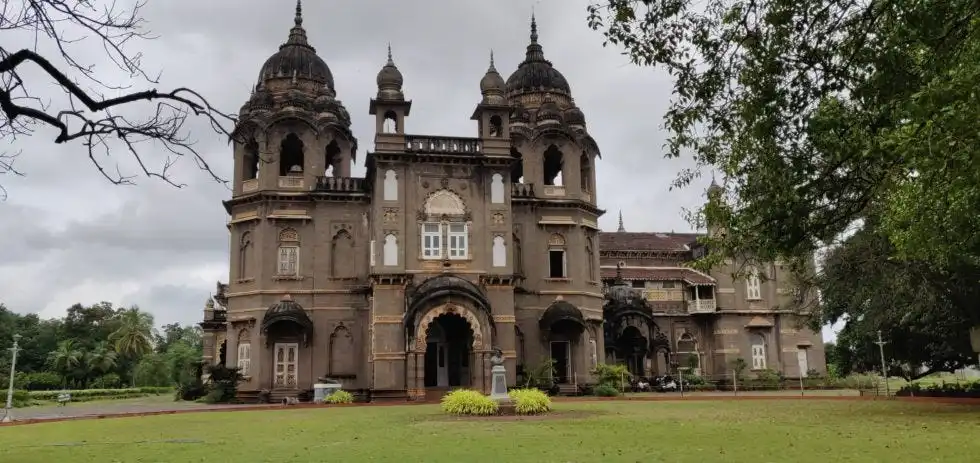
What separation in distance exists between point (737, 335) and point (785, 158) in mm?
34006

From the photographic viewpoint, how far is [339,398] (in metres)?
29.3

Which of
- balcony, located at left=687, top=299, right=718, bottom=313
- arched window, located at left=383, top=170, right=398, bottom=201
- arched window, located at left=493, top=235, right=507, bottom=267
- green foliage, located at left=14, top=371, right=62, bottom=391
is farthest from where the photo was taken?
green foliage, located at left=14, top=371, right=62, bottom=391

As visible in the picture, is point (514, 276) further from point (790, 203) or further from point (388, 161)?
point (790, 203)

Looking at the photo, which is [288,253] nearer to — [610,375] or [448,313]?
[448,313]

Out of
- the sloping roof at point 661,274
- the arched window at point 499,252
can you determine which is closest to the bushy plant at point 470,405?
the arched window at point 499,252

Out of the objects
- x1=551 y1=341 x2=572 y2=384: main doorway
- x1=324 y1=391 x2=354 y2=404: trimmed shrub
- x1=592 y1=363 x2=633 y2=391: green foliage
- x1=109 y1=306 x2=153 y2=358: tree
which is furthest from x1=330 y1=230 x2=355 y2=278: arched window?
x1=109 y1=306 x2=153 y2=358: tree

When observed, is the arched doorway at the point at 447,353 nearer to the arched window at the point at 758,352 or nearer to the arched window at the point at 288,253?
the arched window at the point at 288,253

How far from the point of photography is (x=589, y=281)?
117ft

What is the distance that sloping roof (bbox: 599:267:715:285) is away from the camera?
44094 mm

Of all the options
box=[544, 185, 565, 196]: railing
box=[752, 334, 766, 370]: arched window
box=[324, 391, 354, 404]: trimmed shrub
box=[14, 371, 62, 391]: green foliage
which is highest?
box=[544, 185, 565, 196]: railing

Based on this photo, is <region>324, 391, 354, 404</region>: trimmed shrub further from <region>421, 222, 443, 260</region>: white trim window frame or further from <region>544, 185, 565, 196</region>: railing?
<region>544, 185, 565, 196</region>: railing

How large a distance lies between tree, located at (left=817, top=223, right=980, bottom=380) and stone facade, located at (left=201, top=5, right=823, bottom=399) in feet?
38.2

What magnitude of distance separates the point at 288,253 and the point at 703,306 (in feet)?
75.6

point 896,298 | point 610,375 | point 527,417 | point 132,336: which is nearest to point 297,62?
point 610,375
